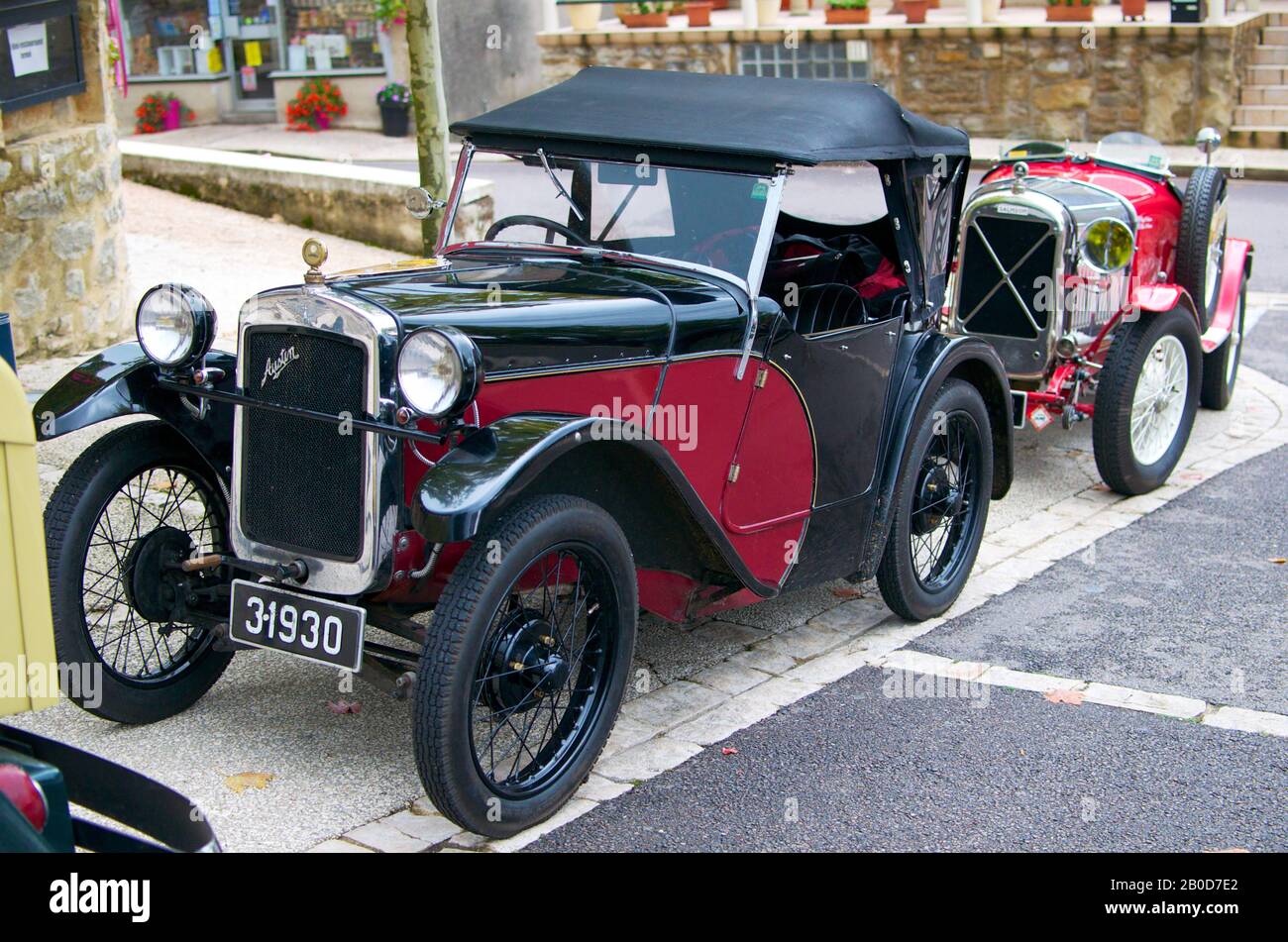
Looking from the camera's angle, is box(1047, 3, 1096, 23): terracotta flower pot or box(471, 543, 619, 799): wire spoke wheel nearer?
box(471, 543, 619, 799): wire spoke wheel

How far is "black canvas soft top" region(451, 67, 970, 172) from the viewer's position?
4566mm

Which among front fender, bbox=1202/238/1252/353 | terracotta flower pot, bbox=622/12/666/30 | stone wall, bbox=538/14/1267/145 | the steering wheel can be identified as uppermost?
terracotta flower pot, bbox=622/12/666/30

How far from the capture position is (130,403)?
162 inches

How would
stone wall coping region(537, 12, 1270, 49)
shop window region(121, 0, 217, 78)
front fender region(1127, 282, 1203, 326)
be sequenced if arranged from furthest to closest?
shop window region(121, 0, 217, 78) < stone wall coping region(537, 12, 1270, 49) < front fender region(1127, 282, 1203, 326)

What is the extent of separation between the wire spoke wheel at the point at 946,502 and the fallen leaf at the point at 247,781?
2.39 metres

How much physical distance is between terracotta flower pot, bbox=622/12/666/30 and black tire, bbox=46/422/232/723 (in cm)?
1680

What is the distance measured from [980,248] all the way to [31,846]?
5334 millimetres

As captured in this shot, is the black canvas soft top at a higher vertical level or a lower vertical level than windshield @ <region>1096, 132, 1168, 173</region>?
higher

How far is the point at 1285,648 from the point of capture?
4.98 metres

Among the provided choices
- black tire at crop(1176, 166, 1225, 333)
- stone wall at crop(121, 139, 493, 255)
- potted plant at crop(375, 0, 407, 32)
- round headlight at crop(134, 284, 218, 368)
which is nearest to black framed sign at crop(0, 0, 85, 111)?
stone wall at crop(121, 139, 493, 255)

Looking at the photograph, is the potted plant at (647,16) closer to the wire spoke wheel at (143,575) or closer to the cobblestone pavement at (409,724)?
the cobblestone pavement at (409,724)

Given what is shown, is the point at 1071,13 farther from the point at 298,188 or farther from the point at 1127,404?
the point at 1127,404

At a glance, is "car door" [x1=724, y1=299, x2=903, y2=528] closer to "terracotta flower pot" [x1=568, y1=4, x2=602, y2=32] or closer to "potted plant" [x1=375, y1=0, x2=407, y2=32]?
"potted plant" [x1=375, y1=0, x2=407, y2=32]
